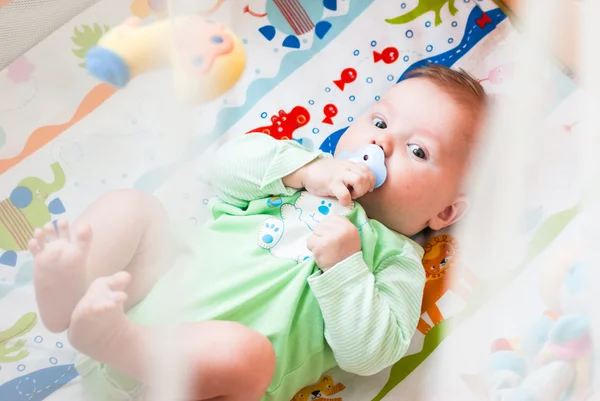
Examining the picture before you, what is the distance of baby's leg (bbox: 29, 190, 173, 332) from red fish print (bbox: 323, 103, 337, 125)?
552 mm

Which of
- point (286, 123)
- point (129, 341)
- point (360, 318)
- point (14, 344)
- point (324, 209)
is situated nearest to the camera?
point (129, 341)

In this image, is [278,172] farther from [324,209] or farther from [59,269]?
[59,269]

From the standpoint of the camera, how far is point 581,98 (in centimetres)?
76

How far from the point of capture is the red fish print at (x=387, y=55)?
119 centimetres

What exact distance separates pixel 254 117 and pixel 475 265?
1.47 ft

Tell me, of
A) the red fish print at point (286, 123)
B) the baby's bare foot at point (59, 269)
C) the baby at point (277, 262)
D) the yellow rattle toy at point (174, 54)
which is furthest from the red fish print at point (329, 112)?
the baby's bare foot at point (59, 269)

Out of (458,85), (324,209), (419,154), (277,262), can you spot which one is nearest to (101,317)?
(277,262)

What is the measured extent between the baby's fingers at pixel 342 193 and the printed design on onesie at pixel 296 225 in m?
0.03

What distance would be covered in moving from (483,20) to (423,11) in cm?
11

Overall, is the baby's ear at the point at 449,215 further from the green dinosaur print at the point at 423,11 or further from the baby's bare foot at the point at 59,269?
the baby's bare foot at the point at 59,269

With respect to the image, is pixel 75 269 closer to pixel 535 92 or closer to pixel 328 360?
pixel 328 360

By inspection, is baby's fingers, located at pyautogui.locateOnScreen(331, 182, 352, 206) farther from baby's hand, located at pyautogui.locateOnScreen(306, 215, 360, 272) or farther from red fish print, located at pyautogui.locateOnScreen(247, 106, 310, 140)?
red fish print, located at pyautogui.locateOnScreen(247, 106, 310, 140)

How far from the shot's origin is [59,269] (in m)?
0.62

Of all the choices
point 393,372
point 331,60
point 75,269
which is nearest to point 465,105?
point 331,60
